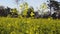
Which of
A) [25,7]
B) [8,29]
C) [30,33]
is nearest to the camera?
[30,33]

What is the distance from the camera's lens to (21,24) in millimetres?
4562

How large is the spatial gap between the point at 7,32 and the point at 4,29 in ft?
0.64

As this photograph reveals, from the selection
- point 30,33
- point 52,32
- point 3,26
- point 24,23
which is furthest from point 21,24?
point 30,33

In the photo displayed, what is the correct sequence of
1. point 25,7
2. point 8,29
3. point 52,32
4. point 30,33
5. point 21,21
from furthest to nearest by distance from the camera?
point 21,21 → point 8,29 → point 52,32 → point 25,7 → point 30,33

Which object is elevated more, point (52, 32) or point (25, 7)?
point (25, 7)

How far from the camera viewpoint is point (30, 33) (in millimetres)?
3305

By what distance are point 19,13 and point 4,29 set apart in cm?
51

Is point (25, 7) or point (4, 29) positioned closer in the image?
point (25, 7)

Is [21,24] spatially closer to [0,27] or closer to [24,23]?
[24,23]

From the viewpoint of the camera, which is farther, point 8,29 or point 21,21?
point 21,21

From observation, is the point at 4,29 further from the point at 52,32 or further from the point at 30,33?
the point at 30,33

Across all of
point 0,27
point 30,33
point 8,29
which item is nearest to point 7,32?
point 8,29

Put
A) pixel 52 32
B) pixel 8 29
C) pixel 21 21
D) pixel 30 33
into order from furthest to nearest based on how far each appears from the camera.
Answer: pixel 21 21
pixel 8 29
pixel 52 32
pixel 30 33

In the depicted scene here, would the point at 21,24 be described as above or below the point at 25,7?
below
